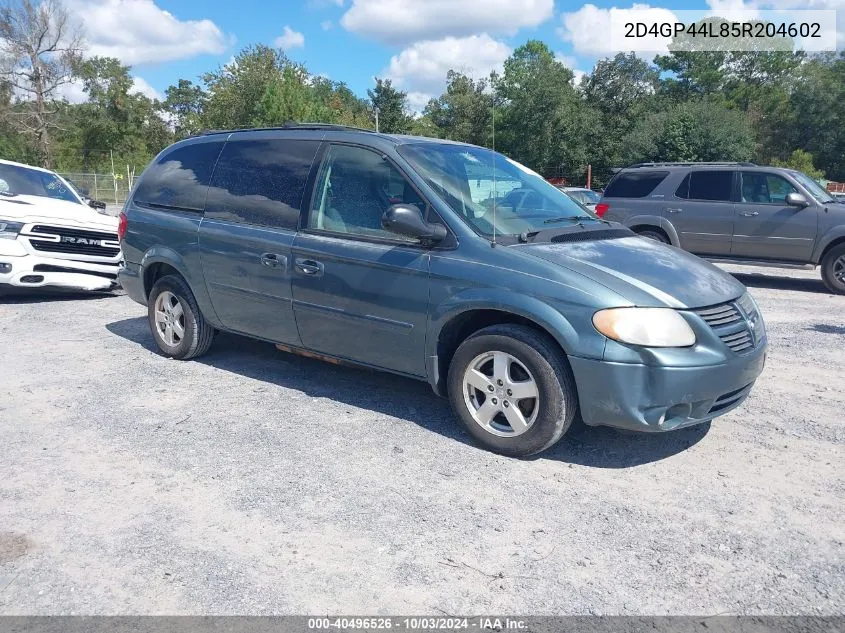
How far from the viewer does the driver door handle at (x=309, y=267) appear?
197 inches

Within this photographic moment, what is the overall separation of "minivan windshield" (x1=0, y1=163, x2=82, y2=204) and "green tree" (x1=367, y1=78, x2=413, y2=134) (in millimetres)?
30970

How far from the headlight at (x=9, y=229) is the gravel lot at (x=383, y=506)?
3717mm

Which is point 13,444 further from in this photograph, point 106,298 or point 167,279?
point 106,298

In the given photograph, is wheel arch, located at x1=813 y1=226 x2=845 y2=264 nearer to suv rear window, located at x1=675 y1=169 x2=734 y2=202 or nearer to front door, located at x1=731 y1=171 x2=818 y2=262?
front door, located at x1=731 y1=171 x2=818 y2=262

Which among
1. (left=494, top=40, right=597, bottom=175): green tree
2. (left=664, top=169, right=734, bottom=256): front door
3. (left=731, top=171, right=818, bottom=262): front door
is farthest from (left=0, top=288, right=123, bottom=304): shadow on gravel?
(left=494, top=40, right=597, bottom=175): green tree

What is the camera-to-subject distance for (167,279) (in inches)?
247

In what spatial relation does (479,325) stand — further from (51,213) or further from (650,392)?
(51,213)

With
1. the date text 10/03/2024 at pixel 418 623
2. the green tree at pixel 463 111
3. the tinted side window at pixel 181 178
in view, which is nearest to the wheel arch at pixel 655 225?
the tinted side window at pixel 181 178

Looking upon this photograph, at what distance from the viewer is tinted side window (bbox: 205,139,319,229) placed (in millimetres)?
5285

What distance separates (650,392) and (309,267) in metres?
2.42

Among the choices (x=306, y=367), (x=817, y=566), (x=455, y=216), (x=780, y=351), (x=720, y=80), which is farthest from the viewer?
(x=720, y=80)

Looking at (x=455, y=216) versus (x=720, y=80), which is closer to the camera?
(x=455, y=216)

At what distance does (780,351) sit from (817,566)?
4013 mm

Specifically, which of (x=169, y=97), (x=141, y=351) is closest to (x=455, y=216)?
(x=141, y=351)
